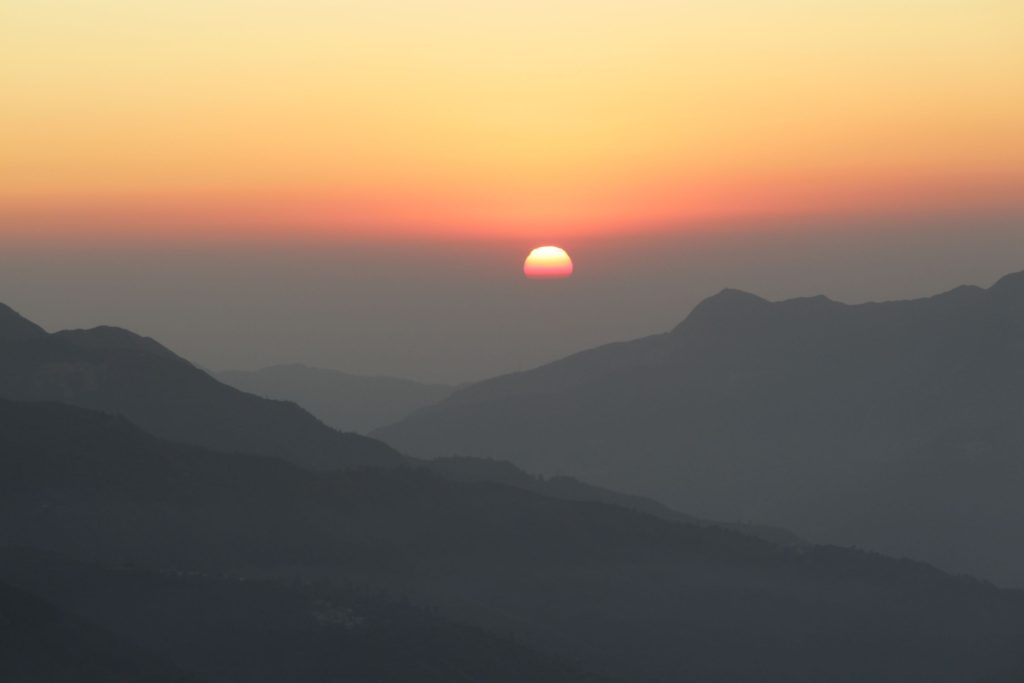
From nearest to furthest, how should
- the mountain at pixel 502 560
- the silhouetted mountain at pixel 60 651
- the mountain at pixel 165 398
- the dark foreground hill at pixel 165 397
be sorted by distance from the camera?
the silhouetted mountain at pixel 60 651 < the mountain at pixel 502 560 < the mountain at pixel 165 398 < the dark foreground hill at pixel 165 397

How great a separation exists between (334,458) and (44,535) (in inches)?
2226

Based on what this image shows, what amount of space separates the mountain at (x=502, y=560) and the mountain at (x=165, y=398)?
1886cm

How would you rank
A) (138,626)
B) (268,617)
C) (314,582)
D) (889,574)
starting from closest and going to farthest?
(138,626) < (268,617) < (314,582) < (889,574)

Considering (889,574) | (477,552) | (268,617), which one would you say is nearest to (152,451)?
(477,552)

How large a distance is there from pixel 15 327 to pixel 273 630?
9543 centimetres

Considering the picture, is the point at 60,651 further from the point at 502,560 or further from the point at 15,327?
the point at 15,327

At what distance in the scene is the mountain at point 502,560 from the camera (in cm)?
10800

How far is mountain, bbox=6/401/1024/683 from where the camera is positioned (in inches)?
4252

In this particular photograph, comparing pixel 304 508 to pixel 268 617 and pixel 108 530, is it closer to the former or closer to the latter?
pixel 108 530

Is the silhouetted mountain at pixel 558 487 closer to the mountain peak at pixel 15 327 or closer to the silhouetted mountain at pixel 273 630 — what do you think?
the mountain peak at pixel 15 327

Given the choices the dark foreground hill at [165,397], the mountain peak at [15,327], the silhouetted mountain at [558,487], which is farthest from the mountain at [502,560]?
the mountain peak at [15,327]

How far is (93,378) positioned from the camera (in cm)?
15475

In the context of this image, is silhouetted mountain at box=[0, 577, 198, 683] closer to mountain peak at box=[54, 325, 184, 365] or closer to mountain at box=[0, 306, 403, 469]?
mountain at box=[0, 306, 403, 469]

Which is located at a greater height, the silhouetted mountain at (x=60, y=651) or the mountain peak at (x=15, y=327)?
the mountain peak at (x=15, y=327)
